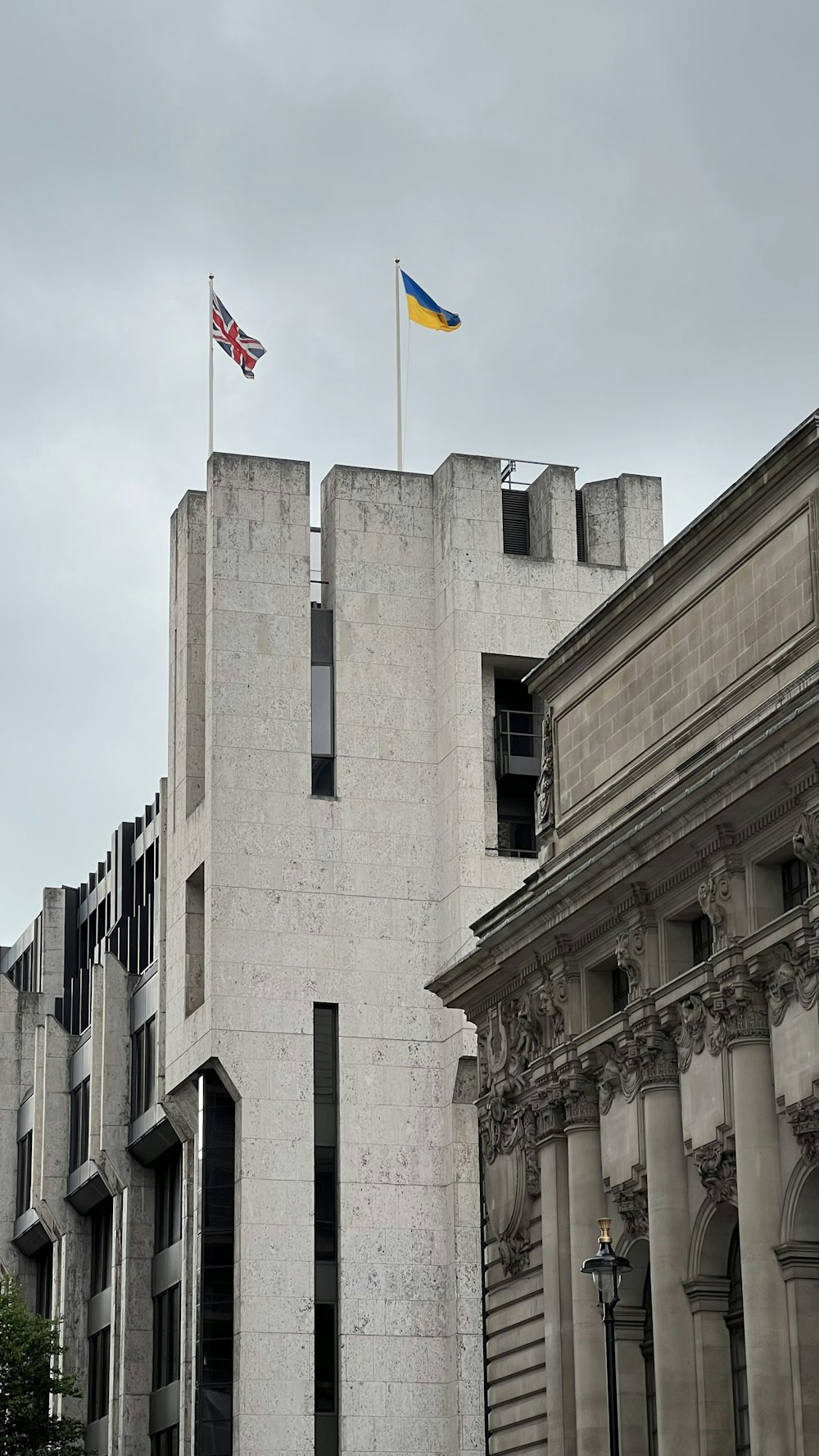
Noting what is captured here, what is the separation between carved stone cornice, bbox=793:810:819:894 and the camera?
1414 inches

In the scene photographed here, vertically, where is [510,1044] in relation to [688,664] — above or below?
below

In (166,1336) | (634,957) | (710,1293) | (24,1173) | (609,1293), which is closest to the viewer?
(609,1293)

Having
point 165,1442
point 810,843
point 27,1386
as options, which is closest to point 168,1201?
point 165,1442

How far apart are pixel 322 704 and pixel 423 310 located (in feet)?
40.2

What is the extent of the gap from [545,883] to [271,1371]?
81.9ft

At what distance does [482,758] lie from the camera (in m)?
A: 69.7

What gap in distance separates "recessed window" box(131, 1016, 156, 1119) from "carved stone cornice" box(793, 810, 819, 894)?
147ft

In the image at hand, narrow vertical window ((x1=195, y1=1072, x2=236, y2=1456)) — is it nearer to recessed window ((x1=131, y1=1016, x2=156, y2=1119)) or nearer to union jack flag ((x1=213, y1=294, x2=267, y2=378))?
recessed window ((x1=131, y1=1016, x2=156, y2=1119))

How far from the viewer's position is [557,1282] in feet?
145

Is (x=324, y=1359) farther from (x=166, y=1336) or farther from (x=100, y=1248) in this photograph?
(x=100, y=1248)

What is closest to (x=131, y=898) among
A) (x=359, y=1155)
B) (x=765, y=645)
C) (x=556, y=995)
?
(x=359, y=1155)

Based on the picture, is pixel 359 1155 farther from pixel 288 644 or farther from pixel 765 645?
pixel 765 645

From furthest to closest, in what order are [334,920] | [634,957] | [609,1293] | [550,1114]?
[334,920]
[550,1114]
[634,957]
[609,1293]

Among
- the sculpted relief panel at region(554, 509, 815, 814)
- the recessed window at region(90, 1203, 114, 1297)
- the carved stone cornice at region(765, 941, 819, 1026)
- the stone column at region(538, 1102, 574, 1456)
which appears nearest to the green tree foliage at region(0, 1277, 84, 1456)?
the recessed window at region(90, 1203, 114, 1297)
